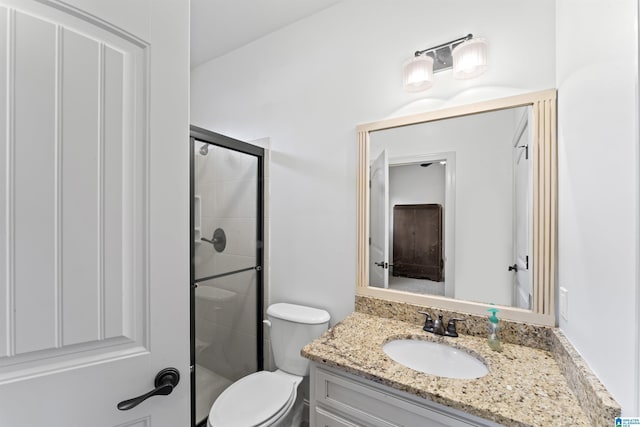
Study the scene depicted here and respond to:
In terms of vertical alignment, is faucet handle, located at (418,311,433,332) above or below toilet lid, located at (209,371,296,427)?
above

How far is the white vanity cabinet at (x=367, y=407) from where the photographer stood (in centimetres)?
85

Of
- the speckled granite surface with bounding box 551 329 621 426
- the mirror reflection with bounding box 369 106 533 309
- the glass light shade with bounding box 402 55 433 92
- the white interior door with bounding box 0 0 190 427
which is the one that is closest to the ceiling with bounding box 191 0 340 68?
the glass light shade with bounding box 402 55 433 92

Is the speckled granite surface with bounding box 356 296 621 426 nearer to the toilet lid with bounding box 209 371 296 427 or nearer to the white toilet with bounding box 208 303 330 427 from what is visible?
the white toilet with bounding box 208 303 330 427

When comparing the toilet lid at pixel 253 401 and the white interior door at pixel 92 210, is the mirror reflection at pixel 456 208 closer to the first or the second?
the toilet lid at pixel 253 401

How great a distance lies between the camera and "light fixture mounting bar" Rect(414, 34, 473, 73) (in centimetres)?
126

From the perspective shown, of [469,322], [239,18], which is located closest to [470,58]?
[469,322]

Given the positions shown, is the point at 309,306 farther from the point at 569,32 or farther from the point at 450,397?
the point at 569,32

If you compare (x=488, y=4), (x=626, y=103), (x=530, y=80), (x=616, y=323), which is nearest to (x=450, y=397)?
(x=616, y=323)

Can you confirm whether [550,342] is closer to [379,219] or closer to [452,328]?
[452,328]

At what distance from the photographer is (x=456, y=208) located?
4.39 feet

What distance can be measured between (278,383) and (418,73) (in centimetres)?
175

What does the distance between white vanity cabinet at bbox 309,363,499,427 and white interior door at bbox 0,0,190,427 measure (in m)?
0.54

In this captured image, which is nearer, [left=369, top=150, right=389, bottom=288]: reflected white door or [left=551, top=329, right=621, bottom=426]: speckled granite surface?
[left=551, top=329, right=621, bottom=426]: speckled granite surface

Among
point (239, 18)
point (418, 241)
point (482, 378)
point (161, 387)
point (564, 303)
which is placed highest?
point (239, 18)
